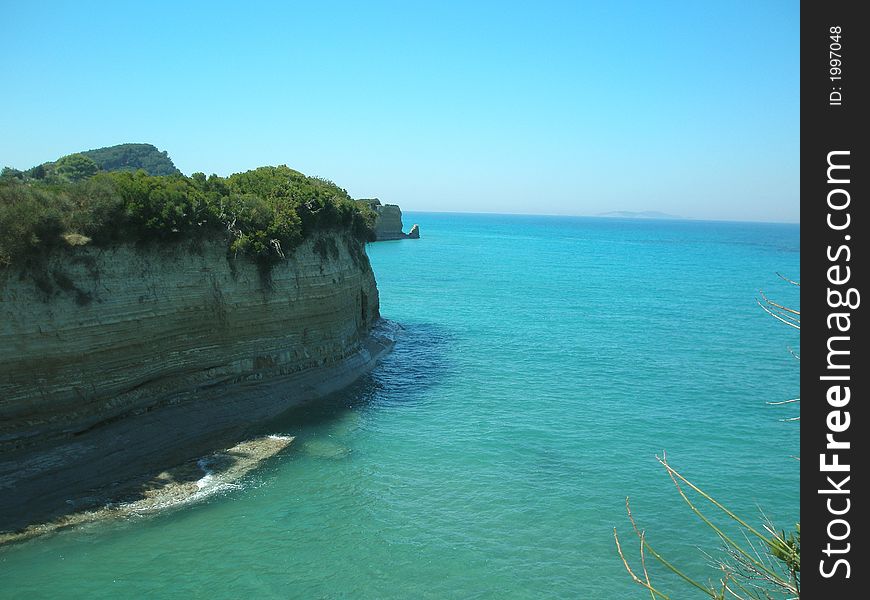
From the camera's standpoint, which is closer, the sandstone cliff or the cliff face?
the cliff face

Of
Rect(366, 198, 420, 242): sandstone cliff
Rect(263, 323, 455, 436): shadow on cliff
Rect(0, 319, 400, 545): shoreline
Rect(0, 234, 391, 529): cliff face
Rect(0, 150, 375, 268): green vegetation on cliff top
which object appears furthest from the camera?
Rect(366, 198, 420, 242): sandstone cliff

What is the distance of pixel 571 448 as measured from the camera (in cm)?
2312

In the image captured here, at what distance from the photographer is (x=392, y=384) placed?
102 feet

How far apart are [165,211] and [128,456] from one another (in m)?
9.37

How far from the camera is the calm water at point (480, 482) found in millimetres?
15406

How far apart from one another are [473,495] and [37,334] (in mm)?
15290

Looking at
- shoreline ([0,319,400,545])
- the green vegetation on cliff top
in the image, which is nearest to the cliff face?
shoreline ([0,319,400,545])

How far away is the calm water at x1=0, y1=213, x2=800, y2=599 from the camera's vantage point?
15.4 meters

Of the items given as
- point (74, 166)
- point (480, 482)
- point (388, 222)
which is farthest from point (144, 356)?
point (388, 222)

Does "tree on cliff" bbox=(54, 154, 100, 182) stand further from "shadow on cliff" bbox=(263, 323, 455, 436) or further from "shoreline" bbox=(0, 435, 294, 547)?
"shoreline" bbox=(0, 435, 294, 547)

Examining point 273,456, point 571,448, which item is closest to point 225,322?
point 273,456

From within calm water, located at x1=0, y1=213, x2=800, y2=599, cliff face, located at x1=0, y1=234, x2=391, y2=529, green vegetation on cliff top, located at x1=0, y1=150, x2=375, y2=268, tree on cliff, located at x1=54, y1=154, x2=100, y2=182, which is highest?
tree on cliff, located at x1=54, y1=154, x2=100, y2=182

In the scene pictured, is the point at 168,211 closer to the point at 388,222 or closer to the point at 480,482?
the point at 480,482

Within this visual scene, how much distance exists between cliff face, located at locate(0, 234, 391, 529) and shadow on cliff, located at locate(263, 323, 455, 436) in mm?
941
